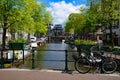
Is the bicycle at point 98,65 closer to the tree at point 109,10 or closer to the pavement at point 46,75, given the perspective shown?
the pavement at point 46,75

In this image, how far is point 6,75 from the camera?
607 inches

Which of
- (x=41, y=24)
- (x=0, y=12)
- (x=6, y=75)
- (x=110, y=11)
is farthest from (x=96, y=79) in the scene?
(x=41, y=24)

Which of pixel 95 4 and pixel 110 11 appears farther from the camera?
pixel 95 4

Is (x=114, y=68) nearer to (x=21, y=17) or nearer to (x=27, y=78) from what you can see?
(x=27, y=78)

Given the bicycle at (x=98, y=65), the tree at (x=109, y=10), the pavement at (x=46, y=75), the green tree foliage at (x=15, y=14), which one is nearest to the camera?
the pavement at (x=46, y=75)

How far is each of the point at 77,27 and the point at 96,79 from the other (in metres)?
86.0

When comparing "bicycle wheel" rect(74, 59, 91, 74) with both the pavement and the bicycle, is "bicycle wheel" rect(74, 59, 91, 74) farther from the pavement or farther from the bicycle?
the pavement

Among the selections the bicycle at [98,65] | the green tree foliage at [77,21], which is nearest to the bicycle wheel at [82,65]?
the bicycle at [98,65]

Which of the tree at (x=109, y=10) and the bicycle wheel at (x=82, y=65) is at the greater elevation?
the tree at (x=109, y=10)

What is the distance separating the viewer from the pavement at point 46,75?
48.8 ft

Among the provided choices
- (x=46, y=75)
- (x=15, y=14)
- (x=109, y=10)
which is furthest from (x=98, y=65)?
(x=109, y=10)

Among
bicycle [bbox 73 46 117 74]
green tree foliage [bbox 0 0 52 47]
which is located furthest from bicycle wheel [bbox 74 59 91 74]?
green tree foliage [bbox 0 0 52 47]

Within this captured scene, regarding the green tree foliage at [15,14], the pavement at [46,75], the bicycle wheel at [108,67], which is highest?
the green tree foliage at [15,14]

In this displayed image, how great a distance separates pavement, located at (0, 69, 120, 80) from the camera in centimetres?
1489
